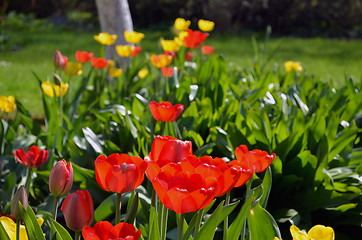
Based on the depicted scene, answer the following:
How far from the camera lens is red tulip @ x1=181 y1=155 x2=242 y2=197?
99 centimetres

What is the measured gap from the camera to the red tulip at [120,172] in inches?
40.1

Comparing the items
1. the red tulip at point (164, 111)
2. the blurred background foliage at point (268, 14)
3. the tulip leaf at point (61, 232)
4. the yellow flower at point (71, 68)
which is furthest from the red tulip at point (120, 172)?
the blurred background foliage at point (268, 14)

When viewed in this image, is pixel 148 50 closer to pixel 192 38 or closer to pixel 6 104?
pixel 192 38

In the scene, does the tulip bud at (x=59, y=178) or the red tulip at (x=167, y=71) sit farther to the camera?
the red tulip at (x=167, y=71)

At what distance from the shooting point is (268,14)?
1229 centimetres

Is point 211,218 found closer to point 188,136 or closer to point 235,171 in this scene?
point 235,171

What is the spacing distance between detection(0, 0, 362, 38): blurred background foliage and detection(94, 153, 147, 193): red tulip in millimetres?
10741

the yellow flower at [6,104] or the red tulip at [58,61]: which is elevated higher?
the red tulip at [58,61]

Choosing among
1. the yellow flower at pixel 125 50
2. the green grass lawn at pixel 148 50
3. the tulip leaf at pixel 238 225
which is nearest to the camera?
the tulip leaf at pixel 238 225

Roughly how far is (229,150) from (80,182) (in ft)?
2.22

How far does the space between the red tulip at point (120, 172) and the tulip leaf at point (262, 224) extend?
0.41m

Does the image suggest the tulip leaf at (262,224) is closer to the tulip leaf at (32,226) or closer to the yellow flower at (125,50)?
the tulip leaf at (32,226)

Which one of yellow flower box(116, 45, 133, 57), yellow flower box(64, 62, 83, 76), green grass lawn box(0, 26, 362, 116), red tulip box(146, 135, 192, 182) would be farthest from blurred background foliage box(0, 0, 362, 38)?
red tulip box(146, 135, 192, 182)

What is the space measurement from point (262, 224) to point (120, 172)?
50 cm
